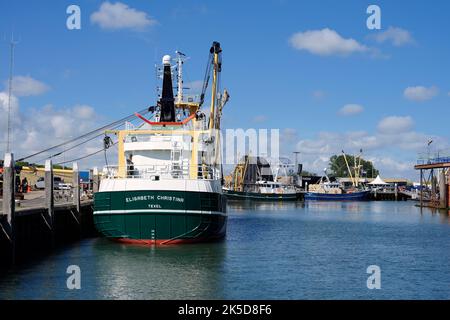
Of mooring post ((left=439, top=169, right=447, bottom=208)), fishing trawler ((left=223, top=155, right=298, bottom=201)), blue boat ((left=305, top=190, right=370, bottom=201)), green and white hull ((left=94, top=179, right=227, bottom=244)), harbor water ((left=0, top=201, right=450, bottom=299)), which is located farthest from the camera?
blue boat ((left=305, top=190, right=370, bottom=201))

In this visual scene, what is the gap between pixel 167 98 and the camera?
4222cm

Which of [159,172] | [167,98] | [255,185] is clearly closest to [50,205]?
[159,172]

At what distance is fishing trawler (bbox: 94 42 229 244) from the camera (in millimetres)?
32969

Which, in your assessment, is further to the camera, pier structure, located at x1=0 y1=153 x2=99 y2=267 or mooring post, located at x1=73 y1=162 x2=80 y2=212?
mooring post, located at x1=73 y1=162 x2=80 y2=212

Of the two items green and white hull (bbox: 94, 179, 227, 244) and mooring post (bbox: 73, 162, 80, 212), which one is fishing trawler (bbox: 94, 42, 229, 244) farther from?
mooring post (bbox: 73, 162, 80, 212)

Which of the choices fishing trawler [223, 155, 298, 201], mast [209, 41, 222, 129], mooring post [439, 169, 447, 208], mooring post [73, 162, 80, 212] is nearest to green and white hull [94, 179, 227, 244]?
mooring post [73, 162, 80, 212]

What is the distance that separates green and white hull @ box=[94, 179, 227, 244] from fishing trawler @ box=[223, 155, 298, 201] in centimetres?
8373

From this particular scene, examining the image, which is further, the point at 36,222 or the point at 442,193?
the point at 442,193

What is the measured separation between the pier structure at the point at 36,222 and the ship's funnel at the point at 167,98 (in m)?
8.20

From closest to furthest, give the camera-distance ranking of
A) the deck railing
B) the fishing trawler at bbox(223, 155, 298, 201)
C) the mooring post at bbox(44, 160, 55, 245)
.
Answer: the mooring post at bbox(44, 160, 55, 245), the deck railing, the fishing trawler at bbox(223, 155, 298, 201)

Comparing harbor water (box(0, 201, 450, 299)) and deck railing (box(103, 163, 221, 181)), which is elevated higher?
deck railing (box(103, 163, 221, 181))

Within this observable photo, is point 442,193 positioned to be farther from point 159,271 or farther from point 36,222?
point 159,271

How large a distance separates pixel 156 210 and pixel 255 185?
4407 inches
